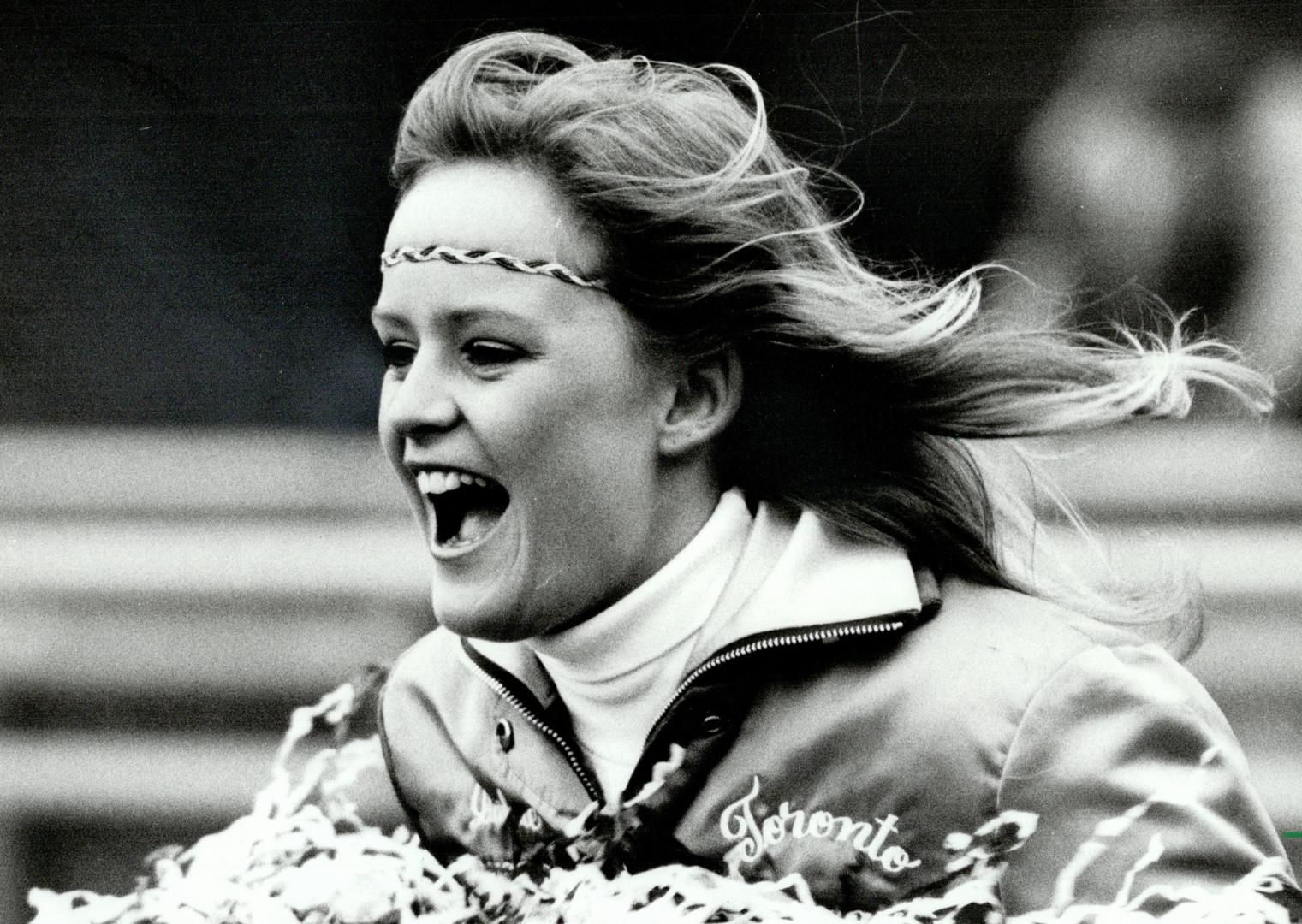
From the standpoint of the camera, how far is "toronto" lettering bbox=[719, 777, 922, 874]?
1.70 m

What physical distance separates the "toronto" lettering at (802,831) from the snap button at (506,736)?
1.02 ft

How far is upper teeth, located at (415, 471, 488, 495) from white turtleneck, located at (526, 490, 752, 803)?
208 mm

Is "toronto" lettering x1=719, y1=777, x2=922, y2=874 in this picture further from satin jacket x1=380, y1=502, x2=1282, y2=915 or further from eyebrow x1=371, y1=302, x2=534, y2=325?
eyebrow x1=371, y1=302, x2=534, y2=325

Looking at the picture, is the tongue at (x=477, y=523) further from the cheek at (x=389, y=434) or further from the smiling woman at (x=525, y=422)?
the cheek at (x=389, y=434)

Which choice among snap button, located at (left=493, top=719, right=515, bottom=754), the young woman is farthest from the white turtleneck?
snap button, located at (left=493, top=719, right=515, bottom=754)

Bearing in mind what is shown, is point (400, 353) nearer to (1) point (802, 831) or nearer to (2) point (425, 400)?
(2) point (425, 400)

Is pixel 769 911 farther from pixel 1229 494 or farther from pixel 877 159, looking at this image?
pixel 877 159

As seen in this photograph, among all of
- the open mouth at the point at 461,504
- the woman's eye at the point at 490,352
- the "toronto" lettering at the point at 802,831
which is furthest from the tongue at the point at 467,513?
the "toronto" lettering at the point at 802,831

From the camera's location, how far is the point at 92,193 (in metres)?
2.11

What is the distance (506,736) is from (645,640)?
0.25 metres

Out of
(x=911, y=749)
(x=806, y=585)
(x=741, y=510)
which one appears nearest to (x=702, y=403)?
(x=741, y=510)

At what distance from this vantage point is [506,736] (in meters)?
1.95

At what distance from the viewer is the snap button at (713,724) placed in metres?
1.78

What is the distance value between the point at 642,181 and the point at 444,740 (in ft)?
2.54
